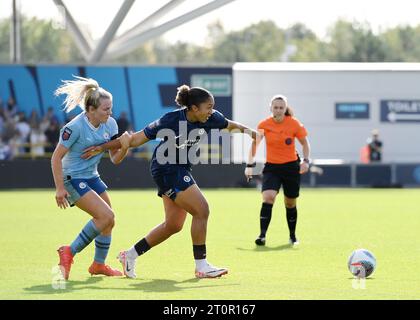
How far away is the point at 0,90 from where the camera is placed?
34.7m

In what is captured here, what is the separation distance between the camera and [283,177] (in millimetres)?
15070

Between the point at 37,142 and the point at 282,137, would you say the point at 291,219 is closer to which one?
the point at 282,137

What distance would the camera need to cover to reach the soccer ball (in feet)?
34.9

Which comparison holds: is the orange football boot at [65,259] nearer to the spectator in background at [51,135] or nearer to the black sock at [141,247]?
the black sock at [141,247]

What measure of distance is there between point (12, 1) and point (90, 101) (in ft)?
108

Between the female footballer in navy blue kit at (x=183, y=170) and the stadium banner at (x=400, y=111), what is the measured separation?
2622 centimetres

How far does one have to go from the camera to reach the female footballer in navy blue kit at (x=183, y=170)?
10914 mm

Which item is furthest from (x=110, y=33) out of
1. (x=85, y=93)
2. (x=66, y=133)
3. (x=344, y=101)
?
(x=66, y=133)

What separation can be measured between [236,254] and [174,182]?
2775 mm

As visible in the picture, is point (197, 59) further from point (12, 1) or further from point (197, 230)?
point (197, 230)

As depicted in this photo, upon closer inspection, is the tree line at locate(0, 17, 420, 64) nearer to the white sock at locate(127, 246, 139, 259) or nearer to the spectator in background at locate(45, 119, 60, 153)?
the spectator in background at locate(45, 119, 60, 153)

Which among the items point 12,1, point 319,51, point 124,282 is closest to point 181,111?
point 124,282

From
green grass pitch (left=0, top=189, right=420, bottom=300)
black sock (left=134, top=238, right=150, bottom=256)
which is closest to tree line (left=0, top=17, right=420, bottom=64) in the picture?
green grass pitch (left=0, top=189, right=420, bottom=300)

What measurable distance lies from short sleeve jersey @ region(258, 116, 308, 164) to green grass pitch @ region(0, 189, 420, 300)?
1191 mm
